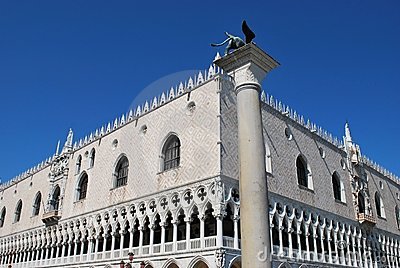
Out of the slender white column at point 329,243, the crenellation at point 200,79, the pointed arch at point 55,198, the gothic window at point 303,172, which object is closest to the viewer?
the crenellation at point 200,79

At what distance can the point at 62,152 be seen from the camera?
1157 inches

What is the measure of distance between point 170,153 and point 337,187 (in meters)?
12.7

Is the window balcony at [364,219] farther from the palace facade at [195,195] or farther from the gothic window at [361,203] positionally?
the gothic window at [361,203]

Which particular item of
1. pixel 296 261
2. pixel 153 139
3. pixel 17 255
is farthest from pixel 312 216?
pixel 17 255

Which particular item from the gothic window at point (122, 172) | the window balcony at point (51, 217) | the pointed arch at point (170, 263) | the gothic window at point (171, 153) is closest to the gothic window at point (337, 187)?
the gothic window at point (171, 153)

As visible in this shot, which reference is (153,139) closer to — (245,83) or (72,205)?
(72,205)

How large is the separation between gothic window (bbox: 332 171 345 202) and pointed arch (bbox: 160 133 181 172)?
11.9 metres

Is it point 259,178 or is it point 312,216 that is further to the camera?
point 312,216

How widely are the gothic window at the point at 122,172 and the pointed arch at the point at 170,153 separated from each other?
11.2 ft

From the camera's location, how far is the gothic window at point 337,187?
84.0ft

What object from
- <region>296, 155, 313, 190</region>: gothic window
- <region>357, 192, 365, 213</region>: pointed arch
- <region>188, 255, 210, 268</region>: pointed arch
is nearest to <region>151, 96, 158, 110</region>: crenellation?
<region>296, 155, 313, 190</region>: gothic window

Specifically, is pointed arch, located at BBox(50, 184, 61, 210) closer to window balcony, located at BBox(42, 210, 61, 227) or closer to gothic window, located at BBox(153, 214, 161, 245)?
window balcony, located at BBox(42, 210, 61, 227)

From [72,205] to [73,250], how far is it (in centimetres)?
298

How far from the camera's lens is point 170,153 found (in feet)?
66.2
